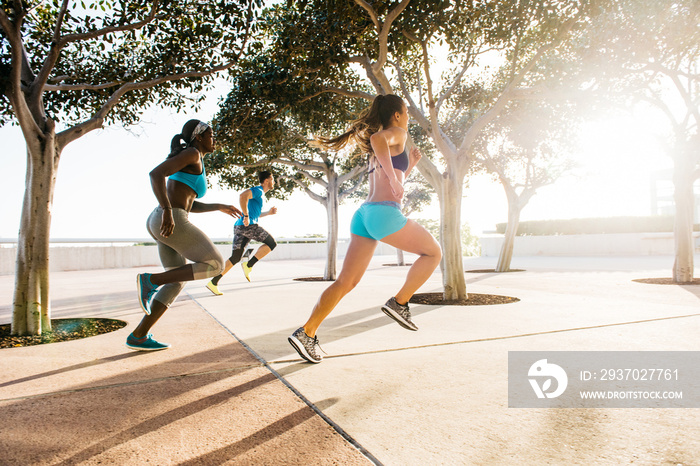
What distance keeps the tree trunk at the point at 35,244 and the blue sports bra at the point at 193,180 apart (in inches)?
78.3

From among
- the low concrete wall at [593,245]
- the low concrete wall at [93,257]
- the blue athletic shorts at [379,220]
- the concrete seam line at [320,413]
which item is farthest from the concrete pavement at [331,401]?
the low concrete wall at [593,245]

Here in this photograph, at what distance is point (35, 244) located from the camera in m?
4.53

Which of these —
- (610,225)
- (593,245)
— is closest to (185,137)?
(593,245)

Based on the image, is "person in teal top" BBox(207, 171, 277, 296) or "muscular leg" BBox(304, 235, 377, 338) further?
"person in teal top" BBox(207, 171, 277, 296)

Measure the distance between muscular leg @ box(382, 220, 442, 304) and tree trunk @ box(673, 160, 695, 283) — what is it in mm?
8451

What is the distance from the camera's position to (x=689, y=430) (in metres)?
1.96

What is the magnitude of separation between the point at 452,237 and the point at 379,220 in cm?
407

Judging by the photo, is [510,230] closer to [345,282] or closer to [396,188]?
[396,188]

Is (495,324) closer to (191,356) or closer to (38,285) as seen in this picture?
(191,356)

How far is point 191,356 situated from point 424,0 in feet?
16.9

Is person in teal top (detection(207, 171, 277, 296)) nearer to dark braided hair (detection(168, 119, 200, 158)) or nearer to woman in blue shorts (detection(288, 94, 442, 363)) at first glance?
dark braided hair (detection(168, 119, 200, 158))

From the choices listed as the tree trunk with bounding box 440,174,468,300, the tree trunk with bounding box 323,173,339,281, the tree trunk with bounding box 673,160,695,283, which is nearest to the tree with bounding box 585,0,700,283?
the tree trunk with bounding box 673,160,695,283

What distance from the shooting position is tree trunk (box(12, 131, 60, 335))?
14.5 ft

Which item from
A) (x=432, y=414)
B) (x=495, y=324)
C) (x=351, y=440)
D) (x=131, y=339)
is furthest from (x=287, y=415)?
(x=495, y=324)
